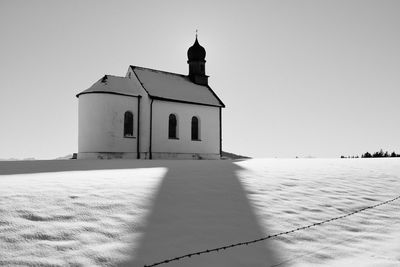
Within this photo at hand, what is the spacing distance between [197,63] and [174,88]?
417 centimetres

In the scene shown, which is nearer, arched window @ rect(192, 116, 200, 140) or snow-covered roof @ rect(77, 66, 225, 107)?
snow-covered roof @ rect(77, 66, 225, 107)

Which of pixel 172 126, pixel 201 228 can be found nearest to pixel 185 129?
pixel 172 126

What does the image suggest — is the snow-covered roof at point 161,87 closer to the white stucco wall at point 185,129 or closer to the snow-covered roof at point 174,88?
the snow-covered roof at point 174,88

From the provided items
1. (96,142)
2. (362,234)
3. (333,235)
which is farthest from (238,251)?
(96,142)

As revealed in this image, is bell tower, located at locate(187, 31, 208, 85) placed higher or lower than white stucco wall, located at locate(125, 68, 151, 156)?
higher

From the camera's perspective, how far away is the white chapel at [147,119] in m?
20.6

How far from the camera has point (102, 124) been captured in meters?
20.5

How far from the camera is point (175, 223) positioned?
4.89 metres

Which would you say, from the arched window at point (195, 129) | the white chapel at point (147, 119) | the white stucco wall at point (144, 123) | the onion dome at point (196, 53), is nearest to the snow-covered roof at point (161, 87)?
the white chapel at point (147, 119)

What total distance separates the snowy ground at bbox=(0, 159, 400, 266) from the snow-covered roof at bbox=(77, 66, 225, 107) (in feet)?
47.8

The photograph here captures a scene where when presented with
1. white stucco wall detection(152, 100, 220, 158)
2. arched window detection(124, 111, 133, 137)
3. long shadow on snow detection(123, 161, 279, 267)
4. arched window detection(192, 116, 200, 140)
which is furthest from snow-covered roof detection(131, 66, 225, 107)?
long shadow on snow detection(123, 161, 279, 267)

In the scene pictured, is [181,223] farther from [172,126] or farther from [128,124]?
[172,126]

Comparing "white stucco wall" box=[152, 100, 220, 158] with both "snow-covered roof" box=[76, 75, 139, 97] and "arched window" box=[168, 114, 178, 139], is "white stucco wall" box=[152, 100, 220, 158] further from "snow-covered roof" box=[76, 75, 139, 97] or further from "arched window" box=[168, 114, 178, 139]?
"snow-covered roof" box=[76, 75, 139, 97]

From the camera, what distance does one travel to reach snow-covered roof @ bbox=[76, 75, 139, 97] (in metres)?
20.9
